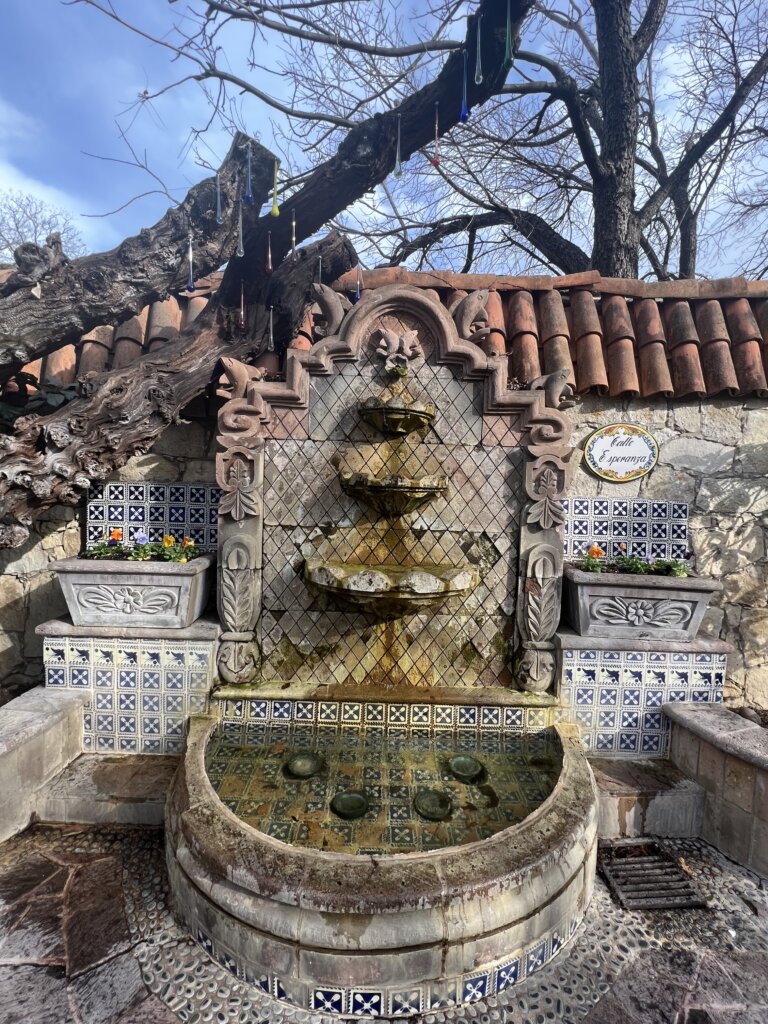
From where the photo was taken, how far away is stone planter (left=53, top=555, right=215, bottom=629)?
3164 millimetres

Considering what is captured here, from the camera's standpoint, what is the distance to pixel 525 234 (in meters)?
6.97

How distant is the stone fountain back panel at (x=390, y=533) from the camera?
339 centimetres

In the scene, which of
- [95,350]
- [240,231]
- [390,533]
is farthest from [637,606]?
[95,350]

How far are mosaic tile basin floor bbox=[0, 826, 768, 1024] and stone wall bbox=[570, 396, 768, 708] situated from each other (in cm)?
210

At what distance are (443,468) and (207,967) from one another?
283 centimetres

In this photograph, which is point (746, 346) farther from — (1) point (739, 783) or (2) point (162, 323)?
(2) point (162, 323)

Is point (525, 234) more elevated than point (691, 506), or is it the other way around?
point (525, 234)

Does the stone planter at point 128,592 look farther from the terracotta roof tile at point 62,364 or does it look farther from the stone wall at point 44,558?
the terracotta roof tile at point 62,364

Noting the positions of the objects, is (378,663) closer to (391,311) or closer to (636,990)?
(636,990)

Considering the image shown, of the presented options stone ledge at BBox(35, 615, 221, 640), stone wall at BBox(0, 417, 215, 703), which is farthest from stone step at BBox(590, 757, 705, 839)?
stone wall at BBox(0, 417, 215, 703)

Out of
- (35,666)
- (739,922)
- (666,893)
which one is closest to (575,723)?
(666,893)

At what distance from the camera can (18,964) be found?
203 cm

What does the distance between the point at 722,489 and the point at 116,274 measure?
536 centimetres

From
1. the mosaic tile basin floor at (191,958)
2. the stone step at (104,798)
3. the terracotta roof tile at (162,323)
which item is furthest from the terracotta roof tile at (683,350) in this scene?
the stone step at (104,798)
